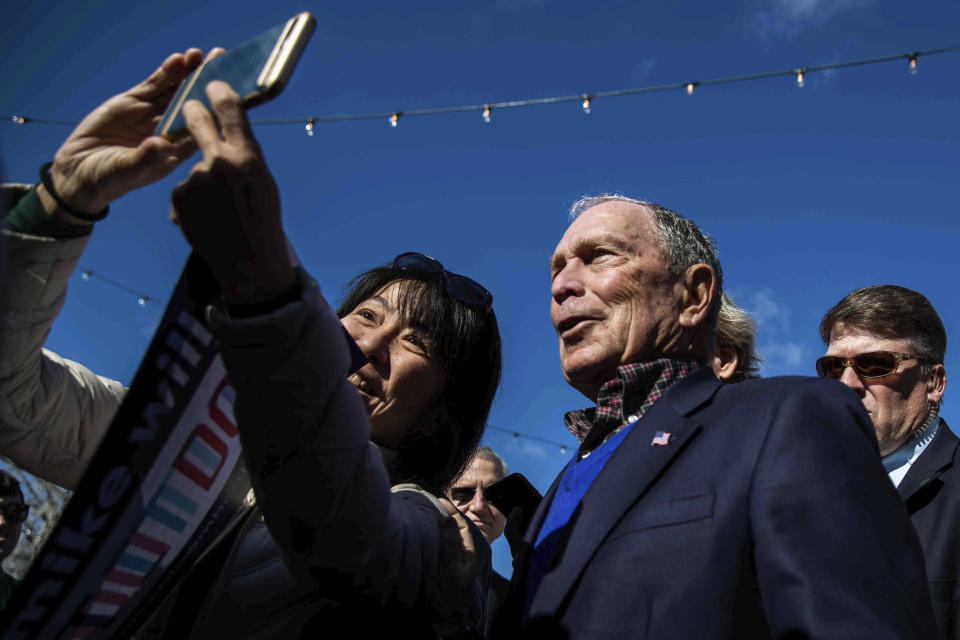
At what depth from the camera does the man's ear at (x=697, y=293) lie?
224 centimetres

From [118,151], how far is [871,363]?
326 cm

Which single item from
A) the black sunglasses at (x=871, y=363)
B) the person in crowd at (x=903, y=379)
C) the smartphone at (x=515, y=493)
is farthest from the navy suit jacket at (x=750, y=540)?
the black sunglasses at (x=871, y=363)

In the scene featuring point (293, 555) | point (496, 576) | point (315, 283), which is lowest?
point (496, 576)

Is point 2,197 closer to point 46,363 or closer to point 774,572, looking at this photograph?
point 46,363

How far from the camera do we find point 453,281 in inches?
86.3

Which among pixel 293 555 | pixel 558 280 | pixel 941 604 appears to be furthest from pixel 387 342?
pixel 941 604

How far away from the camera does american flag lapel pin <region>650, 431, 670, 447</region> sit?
67.2 inches

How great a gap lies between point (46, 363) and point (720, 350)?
9.68 ft

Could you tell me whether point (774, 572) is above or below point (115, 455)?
below

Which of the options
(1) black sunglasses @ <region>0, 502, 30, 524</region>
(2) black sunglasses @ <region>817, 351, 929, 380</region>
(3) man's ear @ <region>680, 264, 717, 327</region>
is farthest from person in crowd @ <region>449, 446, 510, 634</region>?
(1) black sunglasses @ <region>0, 502, 30, 524</region>

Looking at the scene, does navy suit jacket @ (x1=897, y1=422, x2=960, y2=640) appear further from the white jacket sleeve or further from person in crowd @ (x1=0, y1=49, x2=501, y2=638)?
the white jacket sleeve

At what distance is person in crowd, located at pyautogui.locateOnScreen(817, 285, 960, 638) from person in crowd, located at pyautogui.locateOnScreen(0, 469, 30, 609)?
2624 millimetres

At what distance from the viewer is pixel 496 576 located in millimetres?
3744

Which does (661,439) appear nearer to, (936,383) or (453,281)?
(453,281)
